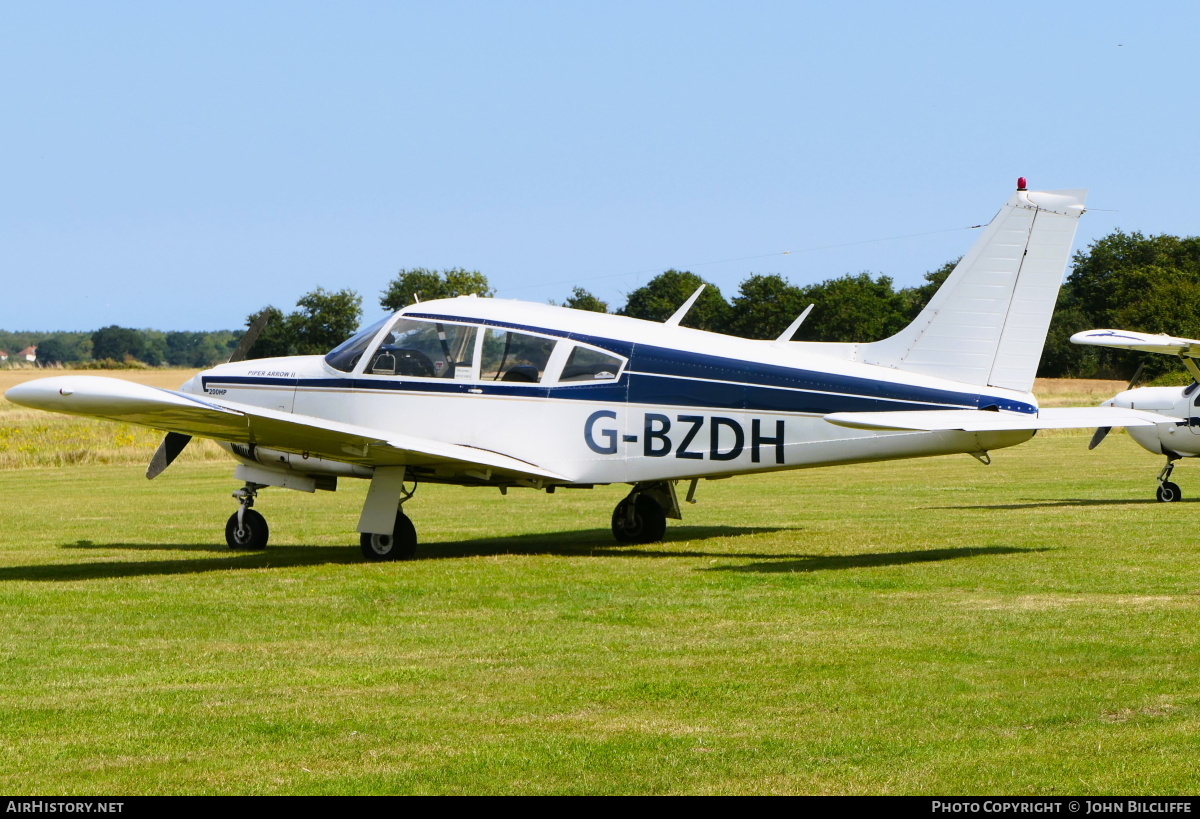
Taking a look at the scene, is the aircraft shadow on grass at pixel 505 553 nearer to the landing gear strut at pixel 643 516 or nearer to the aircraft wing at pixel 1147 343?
the landing gear strut at pixel 643 516

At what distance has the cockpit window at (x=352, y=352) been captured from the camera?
46.3 feet

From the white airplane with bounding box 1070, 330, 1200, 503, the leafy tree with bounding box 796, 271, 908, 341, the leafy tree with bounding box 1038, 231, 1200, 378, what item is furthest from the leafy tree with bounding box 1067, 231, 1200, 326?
the white airplane with bounding box 1070, 330, 1200, 503

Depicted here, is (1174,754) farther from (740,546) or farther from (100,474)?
(100,474)

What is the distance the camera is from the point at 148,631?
959 cm

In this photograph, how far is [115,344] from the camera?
18050 cm

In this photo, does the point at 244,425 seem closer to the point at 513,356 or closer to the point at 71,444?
the point at 513,356

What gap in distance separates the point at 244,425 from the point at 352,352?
1.78 metres

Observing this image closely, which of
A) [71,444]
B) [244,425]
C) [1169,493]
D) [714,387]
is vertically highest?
[714,387]

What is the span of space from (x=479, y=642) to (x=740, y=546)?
564 cm

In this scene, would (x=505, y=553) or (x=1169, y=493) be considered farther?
(x=1169, y=493)

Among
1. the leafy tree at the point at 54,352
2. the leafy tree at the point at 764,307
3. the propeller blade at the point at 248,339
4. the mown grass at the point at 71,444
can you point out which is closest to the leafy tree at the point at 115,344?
the leafy tree at the point at 54,352

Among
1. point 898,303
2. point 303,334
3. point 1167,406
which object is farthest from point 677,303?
point 1167,406

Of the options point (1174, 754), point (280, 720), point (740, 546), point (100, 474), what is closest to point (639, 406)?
point (740, 546)

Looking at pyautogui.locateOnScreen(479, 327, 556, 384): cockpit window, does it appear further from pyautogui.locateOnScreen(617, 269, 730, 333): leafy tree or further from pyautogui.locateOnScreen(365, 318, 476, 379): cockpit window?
pyautogui.locateOnScreen(617, 269, 730, 333): leafy tree
